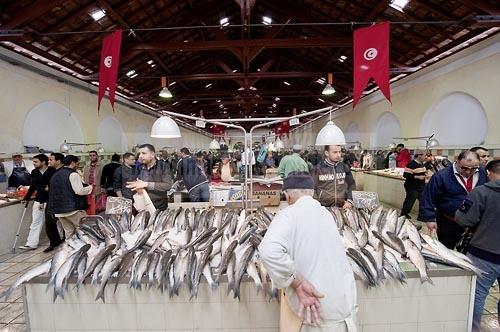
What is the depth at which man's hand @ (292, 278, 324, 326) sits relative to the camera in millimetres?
1645

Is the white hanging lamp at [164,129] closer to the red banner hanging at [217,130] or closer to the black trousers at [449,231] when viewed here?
the black trousers at [449,231]

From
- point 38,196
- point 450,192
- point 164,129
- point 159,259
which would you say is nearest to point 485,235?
point 450,192

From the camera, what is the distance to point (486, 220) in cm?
254

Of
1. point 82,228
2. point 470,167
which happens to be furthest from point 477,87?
point 82,228

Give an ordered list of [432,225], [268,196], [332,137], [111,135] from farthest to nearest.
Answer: [111,135]
[268,196]
[332,137]
[432,225]

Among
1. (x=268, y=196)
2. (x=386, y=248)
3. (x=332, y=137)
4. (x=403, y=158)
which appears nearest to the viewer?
(x=386, y=248)

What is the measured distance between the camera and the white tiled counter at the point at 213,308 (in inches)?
90.9

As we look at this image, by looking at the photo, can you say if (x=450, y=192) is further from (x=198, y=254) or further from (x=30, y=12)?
(x=30, y=12)

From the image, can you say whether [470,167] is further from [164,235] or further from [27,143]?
[27,143]

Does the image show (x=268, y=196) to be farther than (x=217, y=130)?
No

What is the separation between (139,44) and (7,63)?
10.7 ft

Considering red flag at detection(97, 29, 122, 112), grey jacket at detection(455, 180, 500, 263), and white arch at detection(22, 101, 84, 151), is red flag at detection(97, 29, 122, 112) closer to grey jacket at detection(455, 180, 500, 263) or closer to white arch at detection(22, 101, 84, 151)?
white arch at detection(22, 101, 84, 151)

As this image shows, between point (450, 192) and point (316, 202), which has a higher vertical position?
point (316, 202)

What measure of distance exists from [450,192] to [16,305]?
17.4 ft
